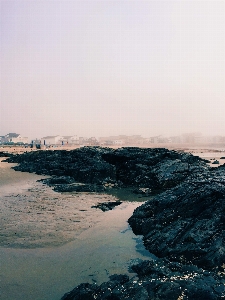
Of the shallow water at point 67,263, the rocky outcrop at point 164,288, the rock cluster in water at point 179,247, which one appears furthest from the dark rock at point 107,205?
the rocky outcrop at point 164,288

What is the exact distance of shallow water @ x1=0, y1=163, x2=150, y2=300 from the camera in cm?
598

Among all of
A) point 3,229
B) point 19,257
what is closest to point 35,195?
point 3,229

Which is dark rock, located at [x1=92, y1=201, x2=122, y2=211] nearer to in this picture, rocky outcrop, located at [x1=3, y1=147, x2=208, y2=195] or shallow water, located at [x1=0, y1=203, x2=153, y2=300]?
shallow water, located at [x1=0, y1=203, x2=153, y2=300]

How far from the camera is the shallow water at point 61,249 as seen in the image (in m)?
5.98

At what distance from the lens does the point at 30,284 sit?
5.93 m

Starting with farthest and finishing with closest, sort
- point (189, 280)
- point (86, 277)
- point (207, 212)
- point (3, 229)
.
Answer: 1. point (3, 229)
2. point (207, 212)
3. point (86, 277)
4. point (189, 280)

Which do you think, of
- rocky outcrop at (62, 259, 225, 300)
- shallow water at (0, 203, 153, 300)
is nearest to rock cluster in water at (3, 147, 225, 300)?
rocky outcrop at (62, 259, 225, 300)

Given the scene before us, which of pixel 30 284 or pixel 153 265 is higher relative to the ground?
pixel 153 265

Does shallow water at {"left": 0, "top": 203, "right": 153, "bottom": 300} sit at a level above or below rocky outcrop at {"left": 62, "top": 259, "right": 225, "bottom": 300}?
below

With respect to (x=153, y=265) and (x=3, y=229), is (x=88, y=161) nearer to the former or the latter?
(x=3, y=229)

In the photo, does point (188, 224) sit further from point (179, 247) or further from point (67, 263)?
point (67, 263)

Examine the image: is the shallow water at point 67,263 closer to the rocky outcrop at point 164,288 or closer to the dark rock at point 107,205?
the rocky outcrop at point 164,288

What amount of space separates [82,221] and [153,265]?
5366mm

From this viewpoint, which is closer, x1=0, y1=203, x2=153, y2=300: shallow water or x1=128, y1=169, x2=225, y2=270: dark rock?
x1=0, y1=203, x2=153, y2=300: shallow water
